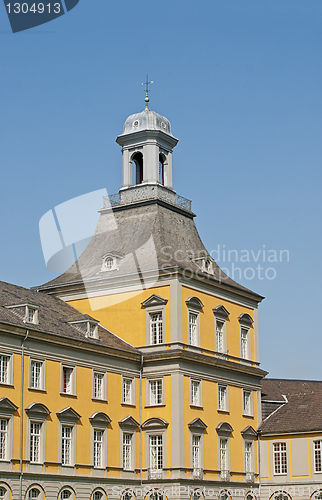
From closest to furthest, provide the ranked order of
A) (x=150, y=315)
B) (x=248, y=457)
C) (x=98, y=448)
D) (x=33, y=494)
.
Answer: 1. (x=33, y=494)
2. (x=98, y=448)
3. (x=150, y=315)
4. (x=248, y=457)

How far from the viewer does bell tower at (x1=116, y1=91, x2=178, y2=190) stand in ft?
198

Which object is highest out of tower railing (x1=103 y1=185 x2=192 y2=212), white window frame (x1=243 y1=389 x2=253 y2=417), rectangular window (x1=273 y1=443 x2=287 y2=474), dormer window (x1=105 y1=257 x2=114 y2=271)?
tower railing (x1=103 y1=185 x2=192 y2=212)

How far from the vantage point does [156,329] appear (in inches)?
2068

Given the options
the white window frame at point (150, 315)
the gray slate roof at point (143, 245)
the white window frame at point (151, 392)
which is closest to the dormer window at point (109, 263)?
the gray slate roof at point (143, 245)

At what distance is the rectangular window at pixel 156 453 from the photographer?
49963 mm

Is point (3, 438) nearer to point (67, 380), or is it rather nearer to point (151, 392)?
point (67, 380)

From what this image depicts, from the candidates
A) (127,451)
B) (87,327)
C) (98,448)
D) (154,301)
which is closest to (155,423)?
(127,451)

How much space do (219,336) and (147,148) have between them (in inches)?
610

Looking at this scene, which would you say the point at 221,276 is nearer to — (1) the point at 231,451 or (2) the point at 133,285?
(2) the point at 133,285

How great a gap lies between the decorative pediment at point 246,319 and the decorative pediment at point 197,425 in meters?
9.50

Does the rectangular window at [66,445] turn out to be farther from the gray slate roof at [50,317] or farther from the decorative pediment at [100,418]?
the gray slate roof at [50,317]

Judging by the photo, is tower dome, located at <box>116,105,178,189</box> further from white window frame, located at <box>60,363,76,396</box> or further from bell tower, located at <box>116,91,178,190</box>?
white window frame, located at <box>60,363,76,396</box>

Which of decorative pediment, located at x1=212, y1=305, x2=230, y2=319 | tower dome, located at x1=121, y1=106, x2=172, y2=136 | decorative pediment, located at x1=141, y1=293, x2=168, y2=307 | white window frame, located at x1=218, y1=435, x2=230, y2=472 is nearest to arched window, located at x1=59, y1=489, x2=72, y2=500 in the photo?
white window frame, located at x1=218, y1=435, x2=230, y2=472

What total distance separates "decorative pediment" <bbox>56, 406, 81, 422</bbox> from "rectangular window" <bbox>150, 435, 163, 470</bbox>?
21.4ft
